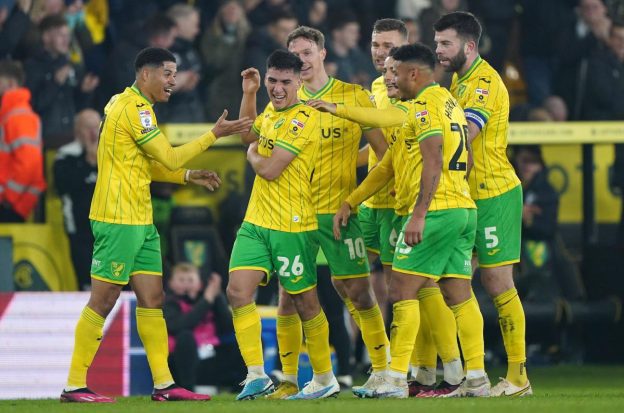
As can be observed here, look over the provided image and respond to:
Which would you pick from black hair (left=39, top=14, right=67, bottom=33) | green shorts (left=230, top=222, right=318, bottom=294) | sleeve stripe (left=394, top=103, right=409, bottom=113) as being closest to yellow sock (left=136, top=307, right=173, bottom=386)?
green shorts (left=230, top=222, right=318, bottom=294)

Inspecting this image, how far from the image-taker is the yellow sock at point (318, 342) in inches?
439

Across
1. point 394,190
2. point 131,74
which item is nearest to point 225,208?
point 131,74

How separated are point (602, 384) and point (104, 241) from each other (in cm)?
492

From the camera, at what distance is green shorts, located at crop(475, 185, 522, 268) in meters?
11.3

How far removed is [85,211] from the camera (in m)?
14.9

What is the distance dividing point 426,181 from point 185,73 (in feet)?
19.5

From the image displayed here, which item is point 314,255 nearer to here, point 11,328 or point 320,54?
point 320,54

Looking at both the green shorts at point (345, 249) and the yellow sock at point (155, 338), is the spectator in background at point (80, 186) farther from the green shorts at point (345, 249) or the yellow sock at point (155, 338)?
the green shorts at point (345, 249)

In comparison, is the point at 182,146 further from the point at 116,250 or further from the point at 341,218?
the point at 341,218

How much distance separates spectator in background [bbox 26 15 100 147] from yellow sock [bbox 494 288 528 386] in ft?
18.9

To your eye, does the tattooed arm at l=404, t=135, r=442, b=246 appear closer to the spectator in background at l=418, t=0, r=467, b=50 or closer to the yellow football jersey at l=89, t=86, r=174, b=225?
the yellow football jersey at l=89, t=86, r=174, b=225

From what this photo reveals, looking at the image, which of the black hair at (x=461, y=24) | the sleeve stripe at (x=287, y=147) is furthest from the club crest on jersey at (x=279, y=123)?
the black hair at (x=461, y=24)

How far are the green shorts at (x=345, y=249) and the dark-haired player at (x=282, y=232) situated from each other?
0.49 ft

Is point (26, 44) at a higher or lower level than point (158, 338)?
higher
